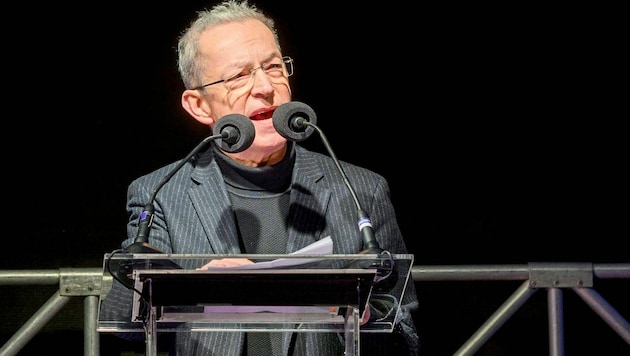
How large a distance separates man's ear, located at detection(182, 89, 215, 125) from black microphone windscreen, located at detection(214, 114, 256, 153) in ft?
1.56

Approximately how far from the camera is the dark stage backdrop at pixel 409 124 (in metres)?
3.11

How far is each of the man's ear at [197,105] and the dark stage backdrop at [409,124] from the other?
3.00 feet

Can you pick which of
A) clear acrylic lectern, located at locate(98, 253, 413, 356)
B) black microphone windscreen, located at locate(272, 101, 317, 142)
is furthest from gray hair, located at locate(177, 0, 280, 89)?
clear acrylic lectern, located at locate(98, 253, 413, 356)

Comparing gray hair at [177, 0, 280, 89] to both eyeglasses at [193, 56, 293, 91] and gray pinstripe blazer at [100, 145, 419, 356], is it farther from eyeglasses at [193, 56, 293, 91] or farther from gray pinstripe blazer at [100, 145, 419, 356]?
gray pinstripe blazer at [100, 145, 419, 356]

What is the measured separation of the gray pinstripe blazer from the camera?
6.09 feet

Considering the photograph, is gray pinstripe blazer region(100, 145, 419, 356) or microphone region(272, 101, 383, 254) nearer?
microphone region(272, 101, 383, 254)

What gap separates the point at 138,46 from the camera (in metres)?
3.11

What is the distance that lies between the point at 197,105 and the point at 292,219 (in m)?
0.41

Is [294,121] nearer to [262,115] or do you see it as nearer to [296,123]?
[296,123]

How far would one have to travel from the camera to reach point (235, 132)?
1719mm

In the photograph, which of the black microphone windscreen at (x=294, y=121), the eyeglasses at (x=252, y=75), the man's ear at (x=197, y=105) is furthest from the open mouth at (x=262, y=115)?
the black microphone windscreen at (x=294, y=121)

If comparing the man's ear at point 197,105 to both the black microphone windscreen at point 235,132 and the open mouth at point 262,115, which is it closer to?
the open mouth at point 262,115

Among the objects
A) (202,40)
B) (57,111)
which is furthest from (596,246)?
(57,111)

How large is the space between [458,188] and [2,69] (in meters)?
1.58
